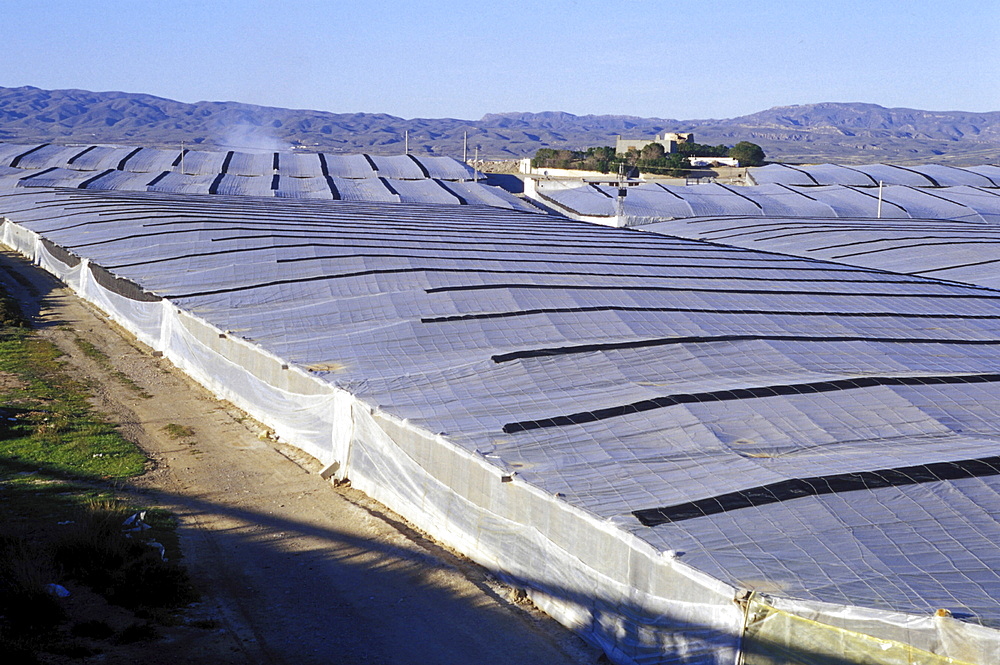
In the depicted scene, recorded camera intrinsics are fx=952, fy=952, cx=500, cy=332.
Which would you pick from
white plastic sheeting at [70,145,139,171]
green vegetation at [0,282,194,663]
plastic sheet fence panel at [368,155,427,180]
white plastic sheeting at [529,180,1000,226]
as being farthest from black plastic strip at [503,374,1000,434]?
white plastic sheeting at [70,145,139,171]

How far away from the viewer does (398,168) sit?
181 feet

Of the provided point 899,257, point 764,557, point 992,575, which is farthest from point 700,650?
point 899,257

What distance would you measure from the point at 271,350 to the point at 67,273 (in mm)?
17818

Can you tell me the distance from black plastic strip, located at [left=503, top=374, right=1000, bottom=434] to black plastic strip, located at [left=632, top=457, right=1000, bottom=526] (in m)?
2.42

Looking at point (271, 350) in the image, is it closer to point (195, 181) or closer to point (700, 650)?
point (700, 650)

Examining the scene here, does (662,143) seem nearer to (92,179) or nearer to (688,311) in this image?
(92,179)

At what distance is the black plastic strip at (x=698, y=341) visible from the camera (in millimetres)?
13539

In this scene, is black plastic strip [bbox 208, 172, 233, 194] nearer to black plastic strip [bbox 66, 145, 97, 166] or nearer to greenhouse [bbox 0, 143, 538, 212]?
greenhouse [bbox 0, 143, 538, 212]

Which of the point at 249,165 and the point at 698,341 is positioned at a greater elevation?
the point at 249,165

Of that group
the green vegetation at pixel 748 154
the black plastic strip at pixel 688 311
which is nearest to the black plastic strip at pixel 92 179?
the black plastic strip at pixel 688 311

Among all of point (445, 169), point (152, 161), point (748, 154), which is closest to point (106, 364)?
point (152, 161)

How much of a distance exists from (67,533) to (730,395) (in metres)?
7.71

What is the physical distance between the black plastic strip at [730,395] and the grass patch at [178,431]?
262 inches

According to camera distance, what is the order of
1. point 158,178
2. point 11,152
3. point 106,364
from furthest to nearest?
point 11,152 → point 158,178 → point 106,364
